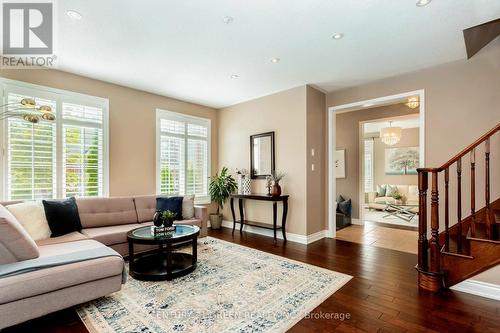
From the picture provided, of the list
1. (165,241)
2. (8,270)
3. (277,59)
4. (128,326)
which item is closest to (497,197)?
(277,59)

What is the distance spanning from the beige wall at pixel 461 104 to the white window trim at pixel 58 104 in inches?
196

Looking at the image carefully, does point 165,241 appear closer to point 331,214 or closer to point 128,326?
point 128,326

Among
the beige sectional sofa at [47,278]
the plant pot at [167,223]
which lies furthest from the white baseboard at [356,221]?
the beige sectional sofa at [47,278]

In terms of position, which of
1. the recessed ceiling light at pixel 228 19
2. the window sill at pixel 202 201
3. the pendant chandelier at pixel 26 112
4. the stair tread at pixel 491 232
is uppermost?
the recessed ceiling light at pixel 228 19

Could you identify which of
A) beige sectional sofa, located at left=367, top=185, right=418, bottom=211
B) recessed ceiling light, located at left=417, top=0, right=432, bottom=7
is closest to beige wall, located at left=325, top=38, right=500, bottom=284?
recessed ceiling light, located at left=417, top=0, right=432, bottom=7

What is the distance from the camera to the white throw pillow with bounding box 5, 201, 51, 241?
2924 mm

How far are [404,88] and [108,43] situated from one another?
14.0 feet

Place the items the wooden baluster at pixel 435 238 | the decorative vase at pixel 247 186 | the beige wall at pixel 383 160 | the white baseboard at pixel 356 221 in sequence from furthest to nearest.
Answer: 1. the beige wall at pixel 383 160
2. the white baseboard at pixel 356 221
3. the decorative vase at pixel 247 186
4. the wooden baluster at pixel 435 238

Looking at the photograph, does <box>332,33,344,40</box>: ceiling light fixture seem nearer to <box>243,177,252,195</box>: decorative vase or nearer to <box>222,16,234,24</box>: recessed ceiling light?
<box>222,16,234,24</box>: recessed ceiling light

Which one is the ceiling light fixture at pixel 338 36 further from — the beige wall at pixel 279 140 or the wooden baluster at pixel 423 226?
the wooden baluster at pixel 423 226

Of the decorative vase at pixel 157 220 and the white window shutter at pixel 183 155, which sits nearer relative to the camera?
the decorative vase at pixel 157 220

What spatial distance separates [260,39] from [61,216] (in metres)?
3.38

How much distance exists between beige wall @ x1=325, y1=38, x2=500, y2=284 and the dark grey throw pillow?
2563 mm

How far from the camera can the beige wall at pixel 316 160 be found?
14.7 feet
